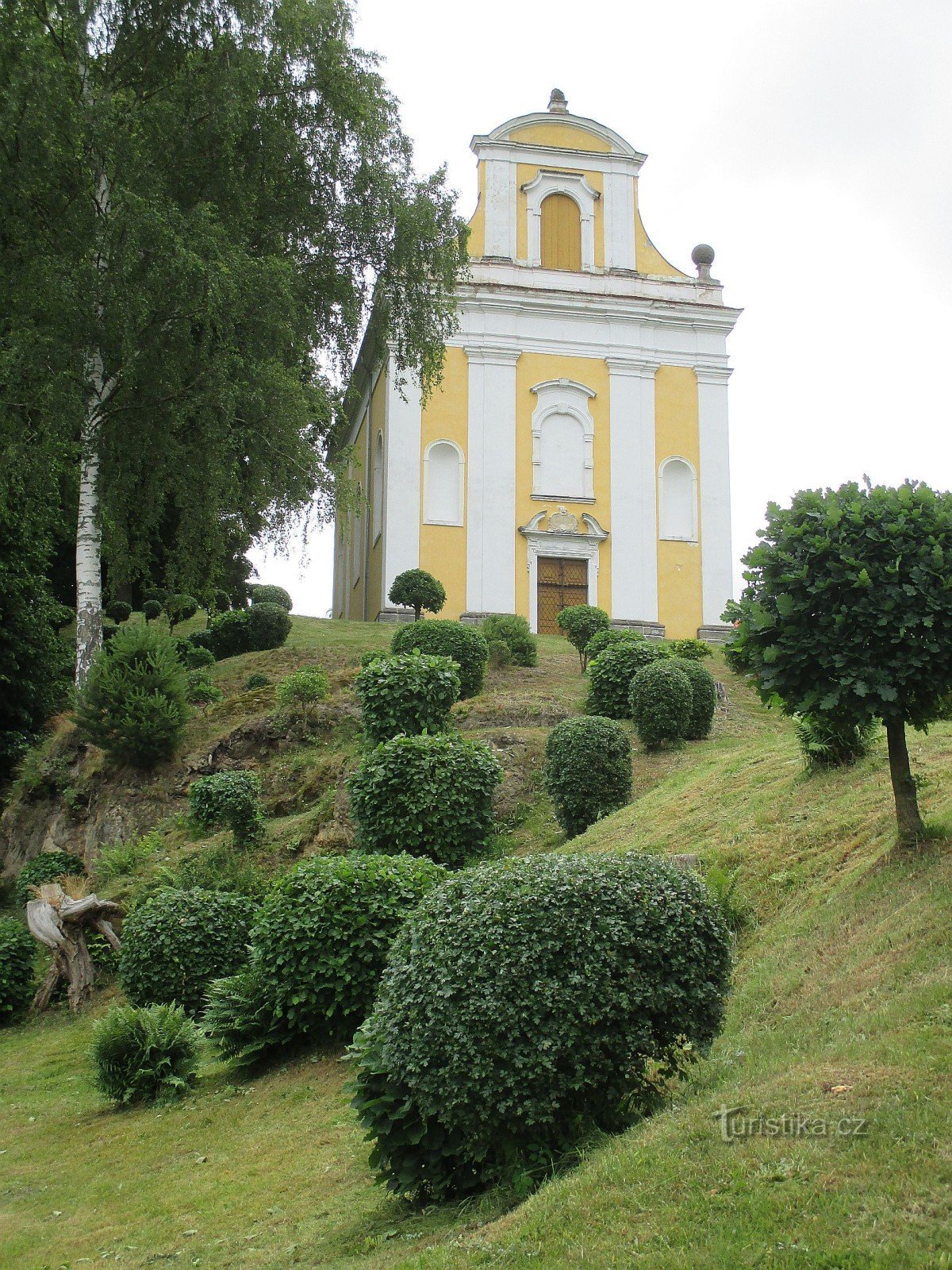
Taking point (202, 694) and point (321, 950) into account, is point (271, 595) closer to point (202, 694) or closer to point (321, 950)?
point (202, 694)

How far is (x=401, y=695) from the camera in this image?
1395 centimetres

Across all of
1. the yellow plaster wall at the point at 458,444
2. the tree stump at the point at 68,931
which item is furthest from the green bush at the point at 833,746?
the yellow plaster wall at the point at 458,444

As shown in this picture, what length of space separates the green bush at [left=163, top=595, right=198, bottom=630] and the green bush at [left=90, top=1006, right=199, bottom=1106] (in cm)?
1686

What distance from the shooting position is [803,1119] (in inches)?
183

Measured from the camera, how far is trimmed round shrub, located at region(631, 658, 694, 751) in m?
15.4

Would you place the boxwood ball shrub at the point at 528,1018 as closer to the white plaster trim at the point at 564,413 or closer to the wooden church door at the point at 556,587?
the wooden church door at the point at 556,587

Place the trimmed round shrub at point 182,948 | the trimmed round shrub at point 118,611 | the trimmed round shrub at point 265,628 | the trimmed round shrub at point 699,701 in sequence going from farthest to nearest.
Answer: the trimmed round shrub at point 118,611, the trimmed round shrub at point 265,628, the trimmed round shrub at point 699,701, the trimmed round shrub at point 182,948

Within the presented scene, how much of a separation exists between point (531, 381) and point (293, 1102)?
25780 mm

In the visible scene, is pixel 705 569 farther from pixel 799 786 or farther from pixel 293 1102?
pixel 293 1102

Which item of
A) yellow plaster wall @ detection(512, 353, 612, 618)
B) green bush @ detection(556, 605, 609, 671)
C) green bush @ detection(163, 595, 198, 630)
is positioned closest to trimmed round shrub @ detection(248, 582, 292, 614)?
green bush @ detection(163, 595, 198, 630)

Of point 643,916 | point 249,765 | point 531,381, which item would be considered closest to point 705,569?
point 531,381

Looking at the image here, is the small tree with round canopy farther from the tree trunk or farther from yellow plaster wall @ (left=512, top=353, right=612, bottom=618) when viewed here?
yellow plaster wall @ (left=512, top=353, right=612, bottom=618)

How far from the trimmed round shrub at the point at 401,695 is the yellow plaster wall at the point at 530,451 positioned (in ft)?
53.2

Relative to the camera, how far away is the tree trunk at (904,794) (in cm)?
756
